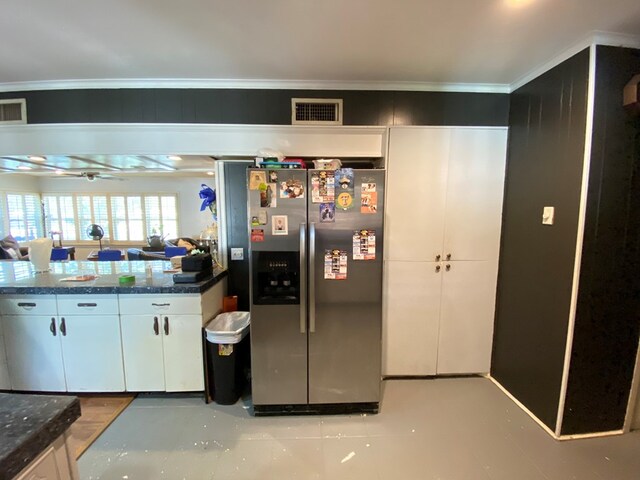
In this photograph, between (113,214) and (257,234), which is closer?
(257,234)

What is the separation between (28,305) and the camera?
208 cm

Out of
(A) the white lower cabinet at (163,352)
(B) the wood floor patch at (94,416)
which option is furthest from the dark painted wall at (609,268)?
(B) the wood floor patch at (94,416)

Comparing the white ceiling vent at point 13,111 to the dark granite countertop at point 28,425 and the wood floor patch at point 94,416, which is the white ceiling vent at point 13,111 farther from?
the dark granite countertop at point 28,425

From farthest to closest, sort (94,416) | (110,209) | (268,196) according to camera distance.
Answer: (110,209), (94,416), (268,196)

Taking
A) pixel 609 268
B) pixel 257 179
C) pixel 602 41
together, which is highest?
pixel 602 41

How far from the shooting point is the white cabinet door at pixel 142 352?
2.12m

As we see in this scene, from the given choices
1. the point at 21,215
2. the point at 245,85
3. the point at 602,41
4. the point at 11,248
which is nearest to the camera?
the point at 602,41

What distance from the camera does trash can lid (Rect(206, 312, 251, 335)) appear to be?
6.95ft

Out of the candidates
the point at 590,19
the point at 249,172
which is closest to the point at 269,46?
the point at 249,172

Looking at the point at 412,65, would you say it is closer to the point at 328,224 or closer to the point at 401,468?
the point at 328,224

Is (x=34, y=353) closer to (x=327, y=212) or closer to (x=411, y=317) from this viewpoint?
(x=327, y=212)

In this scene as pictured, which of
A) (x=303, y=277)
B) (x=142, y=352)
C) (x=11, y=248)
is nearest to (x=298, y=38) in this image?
(x=303, y=277)

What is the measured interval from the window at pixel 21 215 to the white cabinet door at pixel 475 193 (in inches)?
365

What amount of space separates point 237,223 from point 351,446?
76.7 inches
